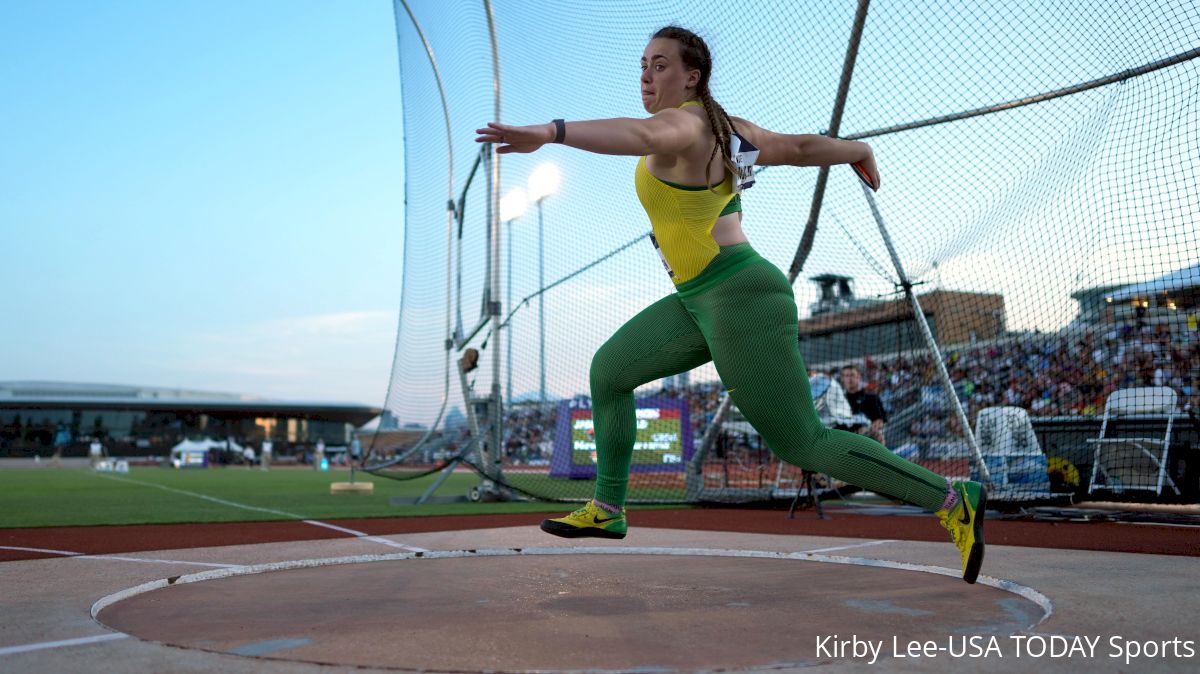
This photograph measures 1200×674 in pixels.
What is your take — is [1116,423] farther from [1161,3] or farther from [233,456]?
[233,456]

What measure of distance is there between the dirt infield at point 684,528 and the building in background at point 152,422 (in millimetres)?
44252

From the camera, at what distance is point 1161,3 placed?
6062 mm

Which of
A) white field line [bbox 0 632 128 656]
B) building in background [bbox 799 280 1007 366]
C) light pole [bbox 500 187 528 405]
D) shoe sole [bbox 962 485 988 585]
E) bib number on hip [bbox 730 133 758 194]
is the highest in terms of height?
light pole [bbox 500 187 528 405]

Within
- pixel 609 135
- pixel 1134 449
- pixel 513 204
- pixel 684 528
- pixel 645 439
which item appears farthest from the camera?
pixel 645 439

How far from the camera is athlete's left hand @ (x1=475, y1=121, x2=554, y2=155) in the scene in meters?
2.27

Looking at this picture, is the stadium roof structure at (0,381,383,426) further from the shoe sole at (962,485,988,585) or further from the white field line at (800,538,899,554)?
the shoe sole at (962,485,988,585)

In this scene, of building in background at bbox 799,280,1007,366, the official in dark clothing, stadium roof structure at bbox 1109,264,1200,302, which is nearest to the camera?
stadium roof structure at bbox 1109,264,1200,302

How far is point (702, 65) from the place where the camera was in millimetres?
3164

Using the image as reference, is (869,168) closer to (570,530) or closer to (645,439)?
(570,530)

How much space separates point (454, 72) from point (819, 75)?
614 centimetres

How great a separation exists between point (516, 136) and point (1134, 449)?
8214mm

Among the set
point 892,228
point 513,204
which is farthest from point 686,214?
point 513,204

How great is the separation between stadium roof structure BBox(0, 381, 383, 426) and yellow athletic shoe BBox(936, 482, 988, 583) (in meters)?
58.5

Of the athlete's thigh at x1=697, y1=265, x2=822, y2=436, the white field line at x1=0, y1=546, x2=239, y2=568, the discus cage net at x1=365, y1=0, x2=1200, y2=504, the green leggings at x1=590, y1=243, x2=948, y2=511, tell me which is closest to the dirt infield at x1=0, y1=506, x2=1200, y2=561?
the white field line at x1=0, y1=546, x2=239, y2=568
